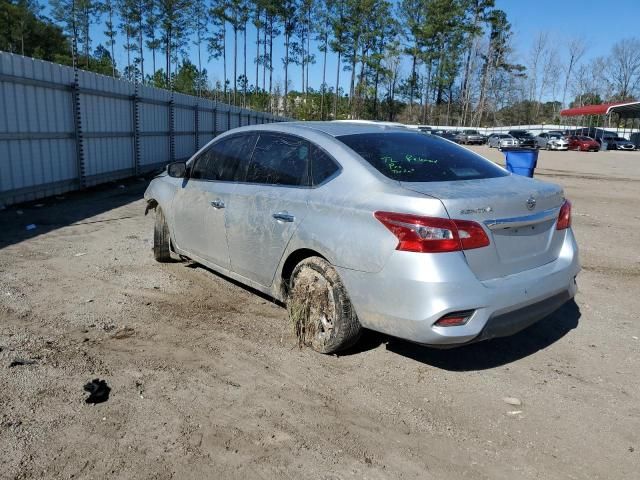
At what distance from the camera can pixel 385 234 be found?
9.98 feet

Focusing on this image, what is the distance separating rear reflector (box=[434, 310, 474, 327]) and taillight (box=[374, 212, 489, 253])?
1.23 feet

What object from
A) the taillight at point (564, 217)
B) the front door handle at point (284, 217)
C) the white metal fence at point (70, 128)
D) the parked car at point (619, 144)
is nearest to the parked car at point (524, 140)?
the parked car at point (619, 144)

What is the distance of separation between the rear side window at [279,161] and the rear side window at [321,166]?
65 mm

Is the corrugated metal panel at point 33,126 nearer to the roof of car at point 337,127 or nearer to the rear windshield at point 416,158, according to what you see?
the roof of car at point 337,127

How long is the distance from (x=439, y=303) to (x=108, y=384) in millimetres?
2094

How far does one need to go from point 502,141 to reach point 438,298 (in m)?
44.7

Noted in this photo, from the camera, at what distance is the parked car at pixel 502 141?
140ft

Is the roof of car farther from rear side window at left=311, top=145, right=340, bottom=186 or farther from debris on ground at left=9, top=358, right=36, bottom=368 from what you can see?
debris on ground at left=9, top=358, right=36, bottom=368

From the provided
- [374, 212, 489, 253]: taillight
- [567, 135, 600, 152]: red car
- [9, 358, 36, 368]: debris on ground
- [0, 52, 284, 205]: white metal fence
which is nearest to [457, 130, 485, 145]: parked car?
[567, 135, 600, 152]: red car

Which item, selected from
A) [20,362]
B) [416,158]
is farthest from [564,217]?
[20,362]

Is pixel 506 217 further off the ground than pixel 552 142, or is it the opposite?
pixel 552 142

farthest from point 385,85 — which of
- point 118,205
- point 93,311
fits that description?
point 93,311

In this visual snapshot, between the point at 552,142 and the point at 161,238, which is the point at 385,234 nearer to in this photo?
the point at 161,238

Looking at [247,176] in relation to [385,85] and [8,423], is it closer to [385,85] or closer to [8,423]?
[8,423]
